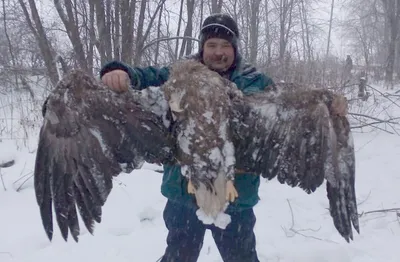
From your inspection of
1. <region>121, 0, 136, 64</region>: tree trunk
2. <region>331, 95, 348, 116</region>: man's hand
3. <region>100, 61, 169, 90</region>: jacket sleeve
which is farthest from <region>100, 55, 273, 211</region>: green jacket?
<region>121, 0, 136, 64</region>: tree trunk

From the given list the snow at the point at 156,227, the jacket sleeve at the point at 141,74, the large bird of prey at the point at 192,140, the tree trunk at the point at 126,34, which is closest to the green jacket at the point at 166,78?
the jacket sleeve at the point at 141,74

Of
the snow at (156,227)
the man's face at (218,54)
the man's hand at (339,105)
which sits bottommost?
the snow at (156,227)

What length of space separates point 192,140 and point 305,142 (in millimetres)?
576

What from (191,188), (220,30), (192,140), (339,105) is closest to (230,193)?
(191,188)

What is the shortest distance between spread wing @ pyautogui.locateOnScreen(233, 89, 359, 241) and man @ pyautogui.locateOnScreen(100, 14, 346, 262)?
0.51ft

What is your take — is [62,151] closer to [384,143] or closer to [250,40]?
[384,143]

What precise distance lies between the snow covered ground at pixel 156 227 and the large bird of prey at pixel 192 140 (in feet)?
3.84

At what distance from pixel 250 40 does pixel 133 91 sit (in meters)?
10.1

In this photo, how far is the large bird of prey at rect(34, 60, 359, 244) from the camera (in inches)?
86.9

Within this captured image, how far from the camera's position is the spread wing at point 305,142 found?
2318 mm

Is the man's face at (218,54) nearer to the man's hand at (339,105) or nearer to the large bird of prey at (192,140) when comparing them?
the large bird of prey at (192,140)

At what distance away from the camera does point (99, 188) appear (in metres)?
2.23

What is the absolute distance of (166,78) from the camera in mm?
2531

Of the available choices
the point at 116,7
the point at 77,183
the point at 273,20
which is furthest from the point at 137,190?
the point at 273,20
